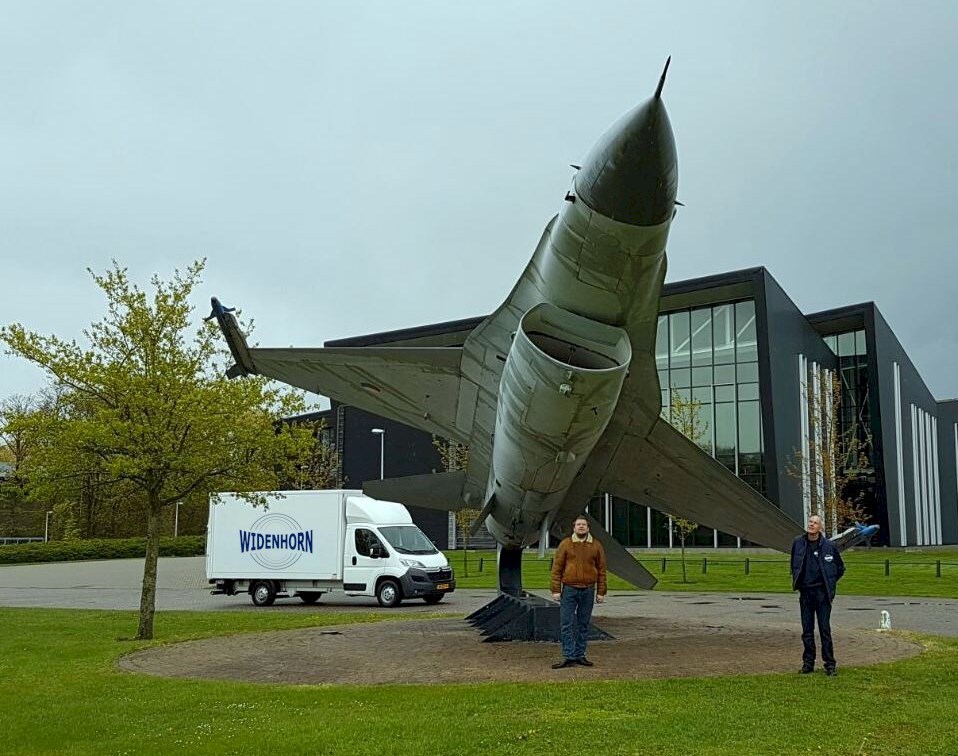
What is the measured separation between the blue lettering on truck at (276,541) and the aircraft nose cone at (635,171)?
1618 cm

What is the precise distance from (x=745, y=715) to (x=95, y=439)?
954 cm

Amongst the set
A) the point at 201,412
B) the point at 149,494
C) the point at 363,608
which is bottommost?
the point at 363,608

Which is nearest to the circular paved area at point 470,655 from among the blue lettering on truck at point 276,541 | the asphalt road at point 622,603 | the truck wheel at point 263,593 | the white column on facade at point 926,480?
the asphalt road at point 622,603

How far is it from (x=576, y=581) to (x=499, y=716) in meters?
2.84

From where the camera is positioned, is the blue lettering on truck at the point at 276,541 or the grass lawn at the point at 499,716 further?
the blue lettering on truck at the point at 276,541

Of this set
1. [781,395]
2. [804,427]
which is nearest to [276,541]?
[781,395]

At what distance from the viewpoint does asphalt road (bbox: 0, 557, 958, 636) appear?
664 inches

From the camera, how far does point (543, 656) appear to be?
1099cm

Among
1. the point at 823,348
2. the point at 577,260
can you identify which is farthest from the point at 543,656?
the point at 823,348

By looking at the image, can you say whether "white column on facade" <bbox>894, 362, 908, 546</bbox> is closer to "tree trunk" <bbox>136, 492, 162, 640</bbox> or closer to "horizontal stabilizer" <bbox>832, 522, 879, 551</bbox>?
"horizontal stabilizer" <bbox>832, 522, 879, 551</bbox>

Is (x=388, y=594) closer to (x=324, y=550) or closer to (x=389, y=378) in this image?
(x=324, y=550)

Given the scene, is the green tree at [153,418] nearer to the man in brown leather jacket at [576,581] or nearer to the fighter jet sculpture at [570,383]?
the fighter jet sculpture at [570,383]

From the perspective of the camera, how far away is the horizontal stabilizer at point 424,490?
1432cm

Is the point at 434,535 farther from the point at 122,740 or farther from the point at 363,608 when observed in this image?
the point at 122,740
